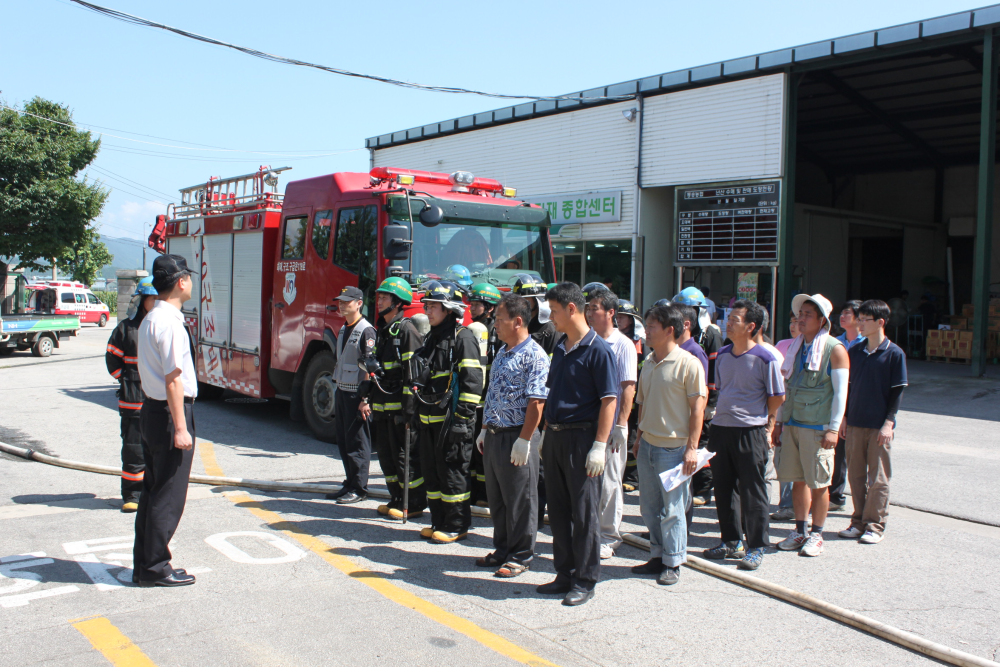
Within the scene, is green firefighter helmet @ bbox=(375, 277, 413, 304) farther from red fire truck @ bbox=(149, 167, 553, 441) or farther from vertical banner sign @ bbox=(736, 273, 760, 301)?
vertical banner sign @ bbox=(736, 273, 760, 301)

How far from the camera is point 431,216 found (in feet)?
25.2

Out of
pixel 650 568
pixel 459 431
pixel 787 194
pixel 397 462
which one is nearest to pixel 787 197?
pixel 787 194

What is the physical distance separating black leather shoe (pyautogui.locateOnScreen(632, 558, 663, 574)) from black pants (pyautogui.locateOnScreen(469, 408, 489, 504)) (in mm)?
1411

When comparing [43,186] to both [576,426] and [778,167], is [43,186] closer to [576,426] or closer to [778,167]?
[778,167]

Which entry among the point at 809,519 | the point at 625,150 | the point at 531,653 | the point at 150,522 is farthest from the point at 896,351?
the point at 625,150

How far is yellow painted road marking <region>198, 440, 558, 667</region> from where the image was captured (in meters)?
3.70

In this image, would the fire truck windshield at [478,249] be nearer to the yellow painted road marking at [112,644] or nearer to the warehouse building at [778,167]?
the yellow painted road marking at [112,644]

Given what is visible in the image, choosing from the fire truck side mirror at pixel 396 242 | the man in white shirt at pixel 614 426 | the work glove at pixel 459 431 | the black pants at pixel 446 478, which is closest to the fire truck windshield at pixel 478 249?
the fire truck side mirror at pixel 396 242

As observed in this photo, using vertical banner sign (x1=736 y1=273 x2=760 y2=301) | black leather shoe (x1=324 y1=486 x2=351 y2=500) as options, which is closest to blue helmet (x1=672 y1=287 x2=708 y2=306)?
black leather shoe (x1=324 y1=486 x2=351 y2=500)

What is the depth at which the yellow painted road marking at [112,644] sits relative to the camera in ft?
11.5

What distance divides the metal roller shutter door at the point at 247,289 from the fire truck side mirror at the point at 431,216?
2840mm

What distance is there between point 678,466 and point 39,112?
29675 mm

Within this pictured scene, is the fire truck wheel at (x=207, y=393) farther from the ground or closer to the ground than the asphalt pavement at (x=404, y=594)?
farther from the ground

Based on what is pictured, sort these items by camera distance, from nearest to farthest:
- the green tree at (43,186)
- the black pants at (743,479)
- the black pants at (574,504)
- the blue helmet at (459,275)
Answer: the black pants at (574,504) < the black pants at (743,479) < the blue helmet at (459,275) < the green tree at (43,186)
